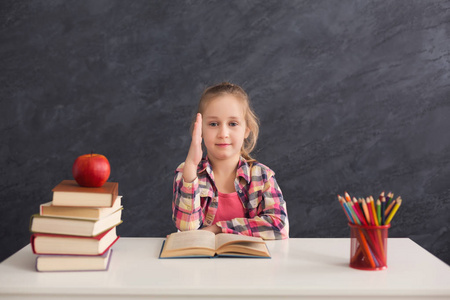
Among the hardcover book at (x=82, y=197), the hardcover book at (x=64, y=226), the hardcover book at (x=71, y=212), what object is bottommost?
the hardcover book at (x=64, y=226)

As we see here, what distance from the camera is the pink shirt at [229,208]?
1816 millimetres

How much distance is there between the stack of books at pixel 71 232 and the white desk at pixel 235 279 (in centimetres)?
3

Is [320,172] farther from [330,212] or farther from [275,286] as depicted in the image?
[275,286]

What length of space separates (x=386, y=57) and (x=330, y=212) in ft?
3.29

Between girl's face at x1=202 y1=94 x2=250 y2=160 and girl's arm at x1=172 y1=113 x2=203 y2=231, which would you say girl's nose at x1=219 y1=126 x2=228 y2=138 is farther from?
girl's arm at x1=172 y1=113 x2=203 y2=231

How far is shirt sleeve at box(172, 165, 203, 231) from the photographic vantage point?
5.41ft

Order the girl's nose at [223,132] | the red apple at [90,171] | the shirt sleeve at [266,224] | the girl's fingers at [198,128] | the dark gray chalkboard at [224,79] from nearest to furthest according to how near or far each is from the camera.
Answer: the red apple at [90,171], the girl's fingers at [198,128], the shirt sleeve at [266,224], the girl's nose at [223,132], the dark gray chalkboard at [224,79]

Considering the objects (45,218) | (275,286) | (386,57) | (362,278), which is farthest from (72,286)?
(386,57)

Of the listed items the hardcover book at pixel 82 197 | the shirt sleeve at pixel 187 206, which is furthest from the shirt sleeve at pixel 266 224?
the hardcover book at pixel 82 197

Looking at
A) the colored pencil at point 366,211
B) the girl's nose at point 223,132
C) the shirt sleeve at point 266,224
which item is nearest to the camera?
the colored pencil at point 366,211

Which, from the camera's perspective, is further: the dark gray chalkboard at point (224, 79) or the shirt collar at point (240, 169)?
the dark gray chalkboard at point (224, 79)

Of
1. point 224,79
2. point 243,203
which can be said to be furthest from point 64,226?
point 224,79

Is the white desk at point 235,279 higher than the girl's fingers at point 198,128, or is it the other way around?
the girl's fingers at point 198,128

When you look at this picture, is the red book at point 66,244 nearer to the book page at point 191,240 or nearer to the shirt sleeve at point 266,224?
the book page at point 191,240
